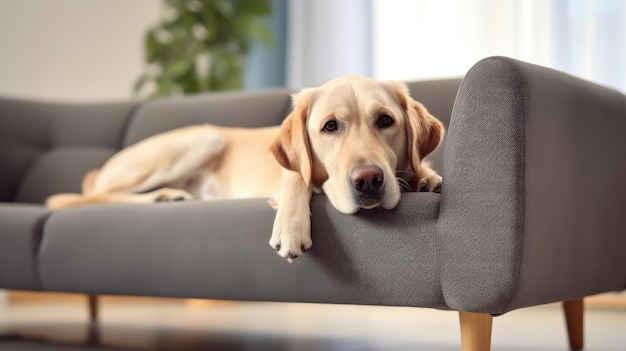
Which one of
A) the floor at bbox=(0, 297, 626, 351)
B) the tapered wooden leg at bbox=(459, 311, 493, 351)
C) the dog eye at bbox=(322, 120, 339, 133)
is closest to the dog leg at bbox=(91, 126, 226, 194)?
the floor at bbox=(0, 297, 626, 351)

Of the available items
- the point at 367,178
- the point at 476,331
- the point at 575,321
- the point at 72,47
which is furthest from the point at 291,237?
the point at 72,47

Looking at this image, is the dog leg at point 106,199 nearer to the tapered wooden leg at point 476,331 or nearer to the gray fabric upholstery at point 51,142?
the gray fabric upholstery at point 51,142

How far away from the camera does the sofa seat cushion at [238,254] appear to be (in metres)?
1.96

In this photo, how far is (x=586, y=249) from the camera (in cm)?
215

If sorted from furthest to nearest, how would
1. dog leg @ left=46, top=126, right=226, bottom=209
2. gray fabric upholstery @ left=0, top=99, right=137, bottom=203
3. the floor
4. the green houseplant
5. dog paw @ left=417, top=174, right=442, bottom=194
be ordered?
the green houseplant, gray fabric upholstery @ left=0, top=99, right=137, bottom=203, dog leg @ left=46, top=126, right=226, bottom=209, the floor, dog paw @ left=417, top=174, right=442, bottom=194

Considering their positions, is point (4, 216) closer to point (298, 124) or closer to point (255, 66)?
point (298, 124)

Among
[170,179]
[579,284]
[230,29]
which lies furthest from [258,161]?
[230,29]

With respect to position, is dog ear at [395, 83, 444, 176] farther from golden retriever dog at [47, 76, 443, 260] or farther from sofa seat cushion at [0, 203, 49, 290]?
sofa seat cushion at [0, 203, 49, 290]

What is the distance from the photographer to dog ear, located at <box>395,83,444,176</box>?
2.13 m

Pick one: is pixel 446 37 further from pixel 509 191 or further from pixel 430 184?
pixel 509 191

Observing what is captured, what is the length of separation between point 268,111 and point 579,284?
175cm

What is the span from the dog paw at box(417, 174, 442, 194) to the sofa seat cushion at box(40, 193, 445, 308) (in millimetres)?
109

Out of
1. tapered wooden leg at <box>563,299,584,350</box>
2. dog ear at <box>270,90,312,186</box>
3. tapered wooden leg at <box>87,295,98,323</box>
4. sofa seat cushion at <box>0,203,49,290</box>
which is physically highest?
dog ear at <box>270,90,312,186</box>

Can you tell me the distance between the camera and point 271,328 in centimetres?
360
